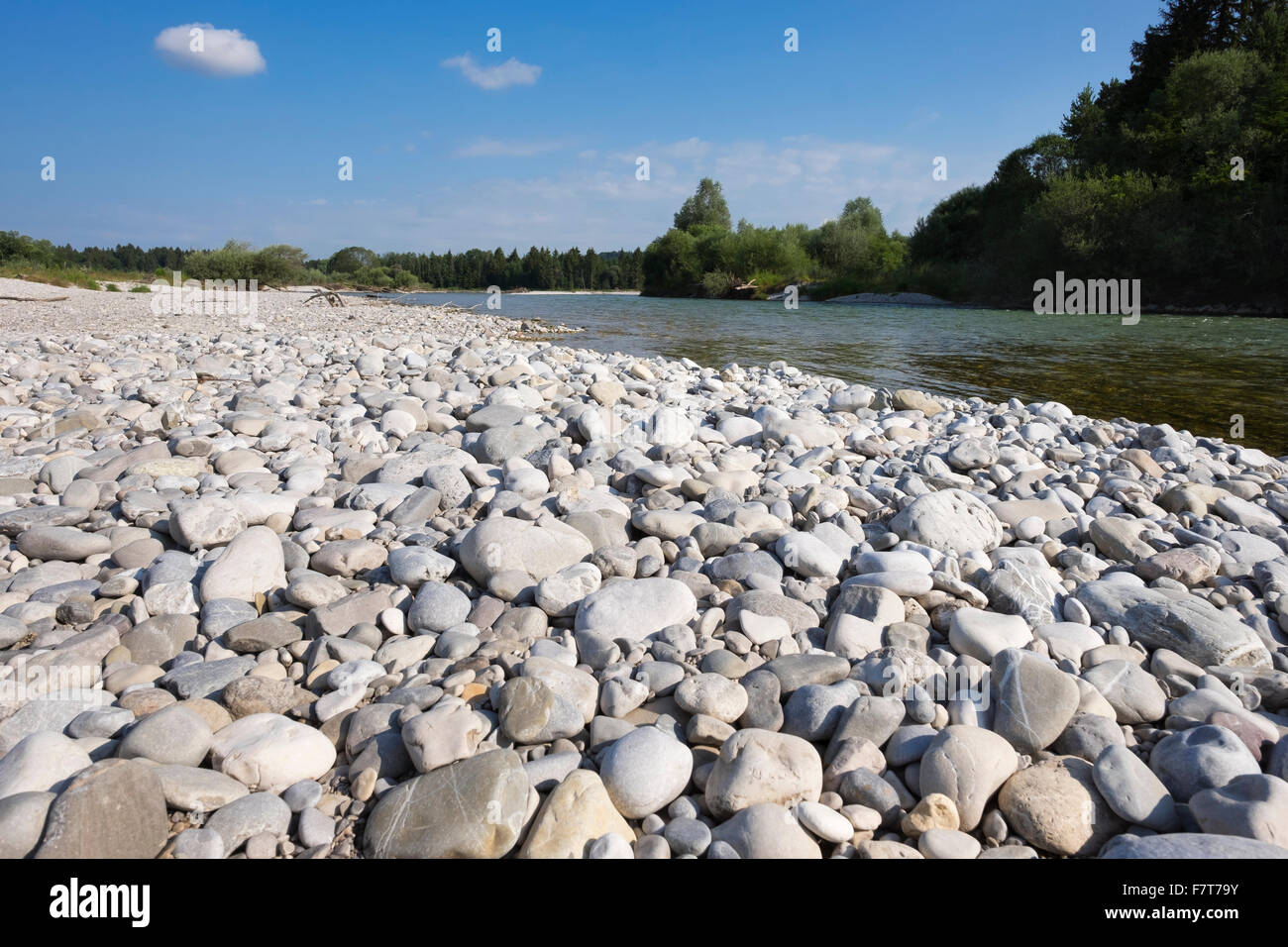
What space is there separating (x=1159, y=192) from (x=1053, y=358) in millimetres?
26199

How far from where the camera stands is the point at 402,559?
2.44 m

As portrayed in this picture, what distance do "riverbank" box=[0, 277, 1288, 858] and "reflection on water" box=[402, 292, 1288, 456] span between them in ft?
11.5

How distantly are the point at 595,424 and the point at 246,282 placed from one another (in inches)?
1611

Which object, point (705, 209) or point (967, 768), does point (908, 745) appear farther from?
point (705, 209)

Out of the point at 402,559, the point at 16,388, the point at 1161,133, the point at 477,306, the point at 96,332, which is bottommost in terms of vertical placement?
the point at 402,559

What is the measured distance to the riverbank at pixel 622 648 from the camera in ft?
4.71

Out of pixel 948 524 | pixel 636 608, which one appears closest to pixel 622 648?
pixel 636 608

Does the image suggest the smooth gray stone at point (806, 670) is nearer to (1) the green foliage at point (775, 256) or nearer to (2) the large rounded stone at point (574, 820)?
(2) the large rounded stone at point (574, 820)

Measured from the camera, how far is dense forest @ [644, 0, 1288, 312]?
26.2 metres

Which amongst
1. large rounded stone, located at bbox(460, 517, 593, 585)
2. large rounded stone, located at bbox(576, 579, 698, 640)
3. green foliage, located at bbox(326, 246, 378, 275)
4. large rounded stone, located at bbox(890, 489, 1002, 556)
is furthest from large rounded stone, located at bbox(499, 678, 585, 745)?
green foliage, located at bbox(326, 246, 378, 275)

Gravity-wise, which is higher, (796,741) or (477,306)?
(477,306)

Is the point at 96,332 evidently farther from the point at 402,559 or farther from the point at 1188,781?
the point at 1188,781

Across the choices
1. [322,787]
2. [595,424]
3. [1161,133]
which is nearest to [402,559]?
[322,787]

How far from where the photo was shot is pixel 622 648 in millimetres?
2061
